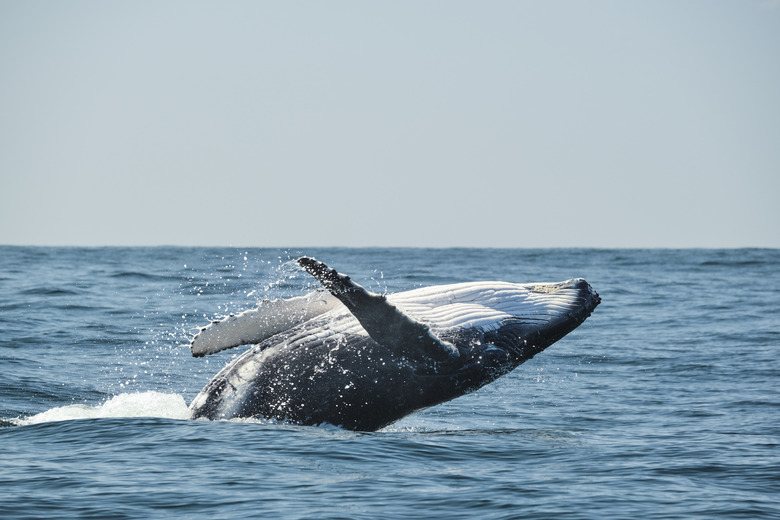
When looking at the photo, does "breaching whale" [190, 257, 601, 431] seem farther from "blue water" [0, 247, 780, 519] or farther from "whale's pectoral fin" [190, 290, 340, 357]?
"blue water" [0, 247, 780, 519]

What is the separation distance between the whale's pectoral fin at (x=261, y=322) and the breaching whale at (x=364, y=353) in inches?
0.4

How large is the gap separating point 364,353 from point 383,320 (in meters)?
1.15

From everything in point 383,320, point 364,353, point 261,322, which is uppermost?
point 383,320

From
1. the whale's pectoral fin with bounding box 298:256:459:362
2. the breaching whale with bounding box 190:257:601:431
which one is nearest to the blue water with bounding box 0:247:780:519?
the breaching whale with bounding box 190:257:601:431

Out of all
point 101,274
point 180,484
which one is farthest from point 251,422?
point 101,274

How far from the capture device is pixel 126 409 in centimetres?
1039

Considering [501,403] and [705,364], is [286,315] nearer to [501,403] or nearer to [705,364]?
[501,403]

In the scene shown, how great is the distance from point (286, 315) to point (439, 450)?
2.03 m

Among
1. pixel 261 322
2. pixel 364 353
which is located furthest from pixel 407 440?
pixel 261 322

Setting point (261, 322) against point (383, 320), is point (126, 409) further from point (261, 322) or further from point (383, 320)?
point (383, 320)

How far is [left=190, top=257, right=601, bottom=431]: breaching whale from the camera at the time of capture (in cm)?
870

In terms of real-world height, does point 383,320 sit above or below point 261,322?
above

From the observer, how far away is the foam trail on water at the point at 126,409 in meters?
10.0

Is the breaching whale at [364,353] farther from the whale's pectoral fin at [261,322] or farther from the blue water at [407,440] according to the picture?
the blue water at [407,440]
